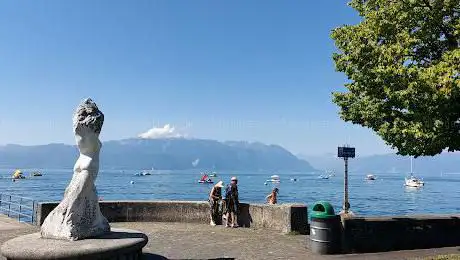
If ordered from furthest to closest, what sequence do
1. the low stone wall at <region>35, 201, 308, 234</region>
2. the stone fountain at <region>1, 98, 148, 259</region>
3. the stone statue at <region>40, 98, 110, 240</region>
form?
1. the low stone wall at <region>35, 201, 308, 234</region>
2. the stone statue at <region>40, 98, 110, 240</region>
3. the stone fountain at <region>1, 98, 148, 259</region>

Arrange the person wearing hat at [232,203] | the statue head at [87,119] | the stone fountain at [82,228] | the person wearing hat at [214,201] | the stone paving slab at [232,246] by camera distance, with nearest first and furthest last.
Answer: the stone fountain at [82,228], the statue head at [87,119], the stone paving slab at [232,246], the person wearing hat at [232,203], the person wearing hat at [214,201]

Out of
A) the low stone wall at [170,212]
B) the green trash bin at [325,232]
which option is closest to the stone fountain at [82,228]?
the green trash bin at [325,232]

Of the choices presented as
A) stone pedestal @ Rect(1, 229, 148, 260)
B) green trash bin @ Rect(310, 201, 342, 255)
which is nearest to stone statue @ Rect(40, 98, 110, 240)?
stone pedestal @ Rect(1, 229, 148, 260)

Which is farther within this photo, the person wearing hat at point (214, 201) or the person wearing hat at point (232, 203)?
the person wearing hat at point (214, 201)

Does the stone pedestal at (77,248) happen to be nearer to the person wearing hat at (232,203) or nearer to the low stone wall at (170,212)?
the person wearing hat at (232,203)

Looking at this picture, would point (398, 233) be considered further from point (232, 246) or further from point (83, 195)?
point (83, 195)

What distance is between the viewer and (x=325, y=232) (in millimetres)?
11094

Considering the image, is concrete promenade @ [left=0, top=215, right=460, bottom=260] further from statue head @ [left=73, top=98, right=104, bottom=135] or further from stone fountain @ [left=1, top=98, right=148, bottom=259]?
statue head @ [left=73, top=98, right=104, bottom=135]

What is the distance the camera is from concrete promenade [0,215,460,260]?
1061cm

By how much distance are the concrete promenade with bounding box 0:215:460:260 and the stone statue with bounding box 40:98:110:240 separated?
1633 mm

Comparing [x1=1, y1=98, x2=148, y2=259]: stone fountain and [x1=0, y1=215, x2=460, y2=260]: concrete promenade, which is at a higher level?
[x1=1, y1=98, x2=148, y2=259]: stone fountain

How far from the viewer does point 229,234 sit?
13.5 meters

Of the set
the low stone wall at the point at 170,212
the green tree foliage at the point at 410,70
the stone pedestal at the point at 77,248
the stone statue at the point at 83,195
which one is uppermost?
the green tree foliage at the point at 410,70

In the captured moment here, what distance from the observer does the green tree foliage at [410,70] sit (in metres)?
10.7
